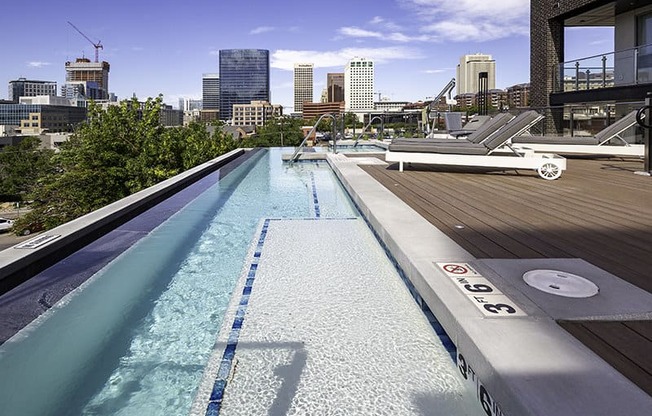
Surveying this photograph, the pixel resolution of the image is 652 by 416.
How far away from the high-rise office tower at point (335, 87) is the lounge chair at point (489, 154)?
16000 centimetres

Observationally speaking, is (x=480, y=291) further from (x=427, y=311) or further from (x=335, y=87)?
(x=335, y=87)

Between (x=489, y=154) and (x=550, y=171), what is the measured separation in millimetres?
870

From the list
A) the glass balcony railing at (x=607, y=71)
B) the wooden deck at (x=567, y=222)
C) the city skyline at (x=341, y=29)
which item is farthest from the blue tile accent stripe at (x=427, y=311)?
the city skyline at (x=341, y=29)

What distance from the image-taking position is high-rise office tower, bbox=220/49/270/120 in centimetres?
18362

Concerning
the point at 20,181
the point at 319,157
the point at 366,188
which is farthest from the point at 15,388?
the point at 20,181

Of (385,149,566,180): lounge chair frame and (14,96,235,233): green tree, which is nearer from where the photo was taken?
(385,149,566,180): lounge chair frame

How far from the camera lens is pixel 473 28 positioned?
26.2 metres

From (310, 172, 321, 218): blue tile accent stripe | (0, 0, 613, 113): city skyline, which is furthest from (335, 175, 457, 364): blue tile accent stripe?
(0, 0, 613, 113): city skyline

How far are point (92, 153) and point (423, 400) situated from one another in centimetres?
1448

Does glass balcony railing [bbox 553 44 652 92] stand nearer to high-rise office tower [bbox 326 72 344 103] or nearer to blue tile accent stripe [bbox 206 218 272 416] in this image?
blue tile accent stripe [bbox 206 218 272 416]

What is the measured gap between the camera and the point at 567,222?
3.35 m

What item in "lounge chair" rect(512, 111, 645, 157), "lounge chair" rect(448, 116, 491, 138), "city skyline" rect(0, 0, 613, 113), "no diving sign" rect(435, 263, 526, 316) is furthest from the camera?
"city skyline" rect(0, 0, 613, 113)

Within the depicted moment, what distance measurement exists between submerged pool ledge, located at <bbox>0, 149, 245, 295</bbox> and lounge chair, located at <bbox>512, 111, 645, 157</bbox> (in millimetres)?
6219

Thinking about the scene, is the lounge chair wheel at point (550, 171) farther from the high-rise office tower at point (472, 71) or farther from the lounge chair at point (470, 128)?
the high-rise office tower at point (472, 71)
